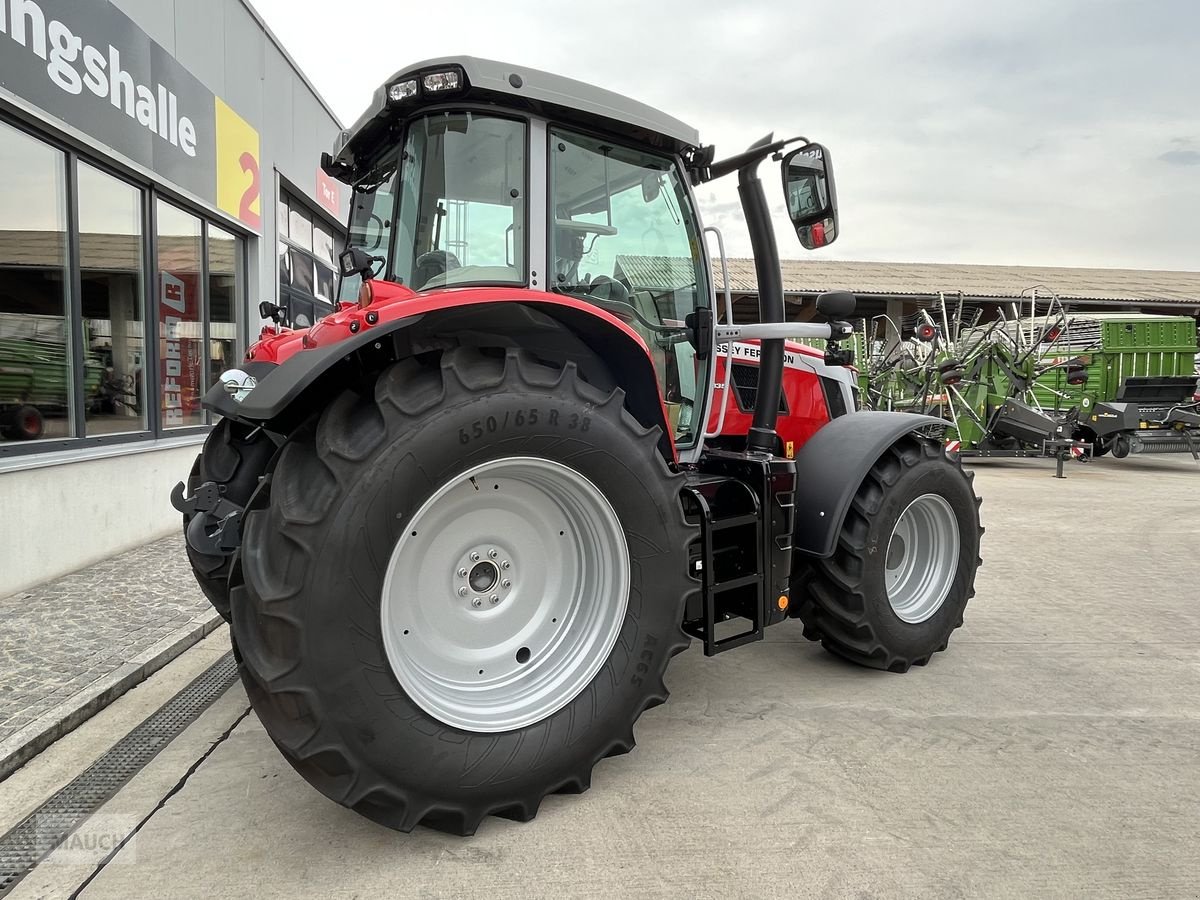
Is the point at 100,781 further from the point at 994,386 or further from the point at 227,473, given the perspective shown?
the point at 994,386

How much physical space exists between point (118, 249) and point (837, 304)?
17.8 feet

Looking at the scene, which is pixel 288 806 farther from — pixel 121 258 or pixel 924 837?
pixel 121 258

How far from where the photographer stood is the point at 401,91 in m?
2.54

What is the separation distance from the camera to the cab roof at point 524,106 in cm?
246

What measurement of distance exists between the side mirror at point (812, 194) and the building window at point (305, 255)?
6.37 m

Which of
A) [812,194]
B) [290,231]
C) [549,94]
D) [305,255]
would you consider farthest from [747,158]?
[305,255]

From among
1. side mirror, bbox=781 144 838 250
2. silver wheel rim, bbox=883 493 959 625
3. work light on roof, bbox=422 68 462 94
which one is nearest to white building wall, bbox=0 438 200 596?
work light on roof, bbox=422 68 462 94

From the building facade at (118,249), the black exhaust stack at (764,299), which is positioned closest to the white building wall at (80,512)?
the building facade at (118,249)

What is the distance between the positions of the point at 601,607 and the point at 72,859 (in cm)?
165

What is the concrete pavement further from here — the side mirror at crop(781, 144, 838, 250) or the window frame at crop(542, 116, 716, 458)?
the side mirror at crop(781, 144, 838, 250)

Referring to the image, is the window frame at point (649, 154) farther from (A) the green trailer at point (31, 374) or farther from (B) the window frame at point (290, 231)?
(B) the window frame at point (290, 231)

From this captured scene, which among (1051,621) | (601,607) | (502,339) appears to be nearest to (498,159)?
(502,339)

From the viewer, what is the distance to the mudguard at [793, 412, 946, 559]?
3.25 metres

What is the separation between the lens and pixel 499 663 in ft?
8.07
